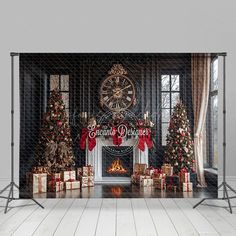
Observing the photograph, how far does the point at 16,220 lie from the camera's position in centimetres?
407

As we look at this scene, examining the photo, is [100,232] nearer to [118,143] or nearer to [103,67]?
[118,143]

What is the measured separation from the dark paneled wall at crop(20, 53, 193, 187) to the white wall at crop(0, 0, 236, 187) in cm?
187

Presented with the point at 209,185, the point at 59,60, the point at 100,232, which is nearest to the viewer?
the point at 100,232

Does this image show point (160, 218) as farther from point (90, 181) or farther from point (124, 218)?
point (90, 181)

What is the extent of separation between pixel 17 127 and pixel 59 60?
222 centimetres

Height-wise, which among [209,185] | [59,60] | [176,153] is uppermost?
[59,60]

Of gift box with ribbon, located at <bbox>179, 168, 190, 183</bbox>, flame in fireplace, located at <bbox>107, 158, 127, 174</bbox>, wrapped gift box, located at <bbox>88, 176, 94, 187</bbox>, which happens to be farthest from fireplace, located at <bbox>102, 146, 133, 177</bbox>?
gift box with ribbon, located at <bbox>179, 168, 190, 183</bbox>

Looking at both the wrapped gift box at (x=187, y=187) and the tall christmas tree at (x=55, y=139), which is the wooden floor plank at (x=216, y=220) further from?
the tall christmas tree at (x=55, y=139)

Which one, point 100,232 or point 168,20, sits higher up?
point 168,20

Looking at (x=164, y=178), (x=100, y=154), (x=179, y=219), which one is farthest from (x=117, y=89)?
(x=179, y=219)

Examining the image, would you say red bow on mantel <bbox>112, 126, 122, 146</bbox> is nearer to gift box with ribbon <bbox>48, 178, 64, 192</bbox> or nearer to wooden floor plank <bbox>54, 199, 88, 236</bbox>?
gift box with ribbon <bbox>48, 178, 64, 192</bbox>

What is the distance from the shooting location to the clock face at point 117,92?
24.1 ft

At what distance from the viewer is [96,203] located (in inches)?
201

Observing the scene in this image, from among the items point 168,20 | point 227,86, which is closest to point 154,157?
point 227,86
